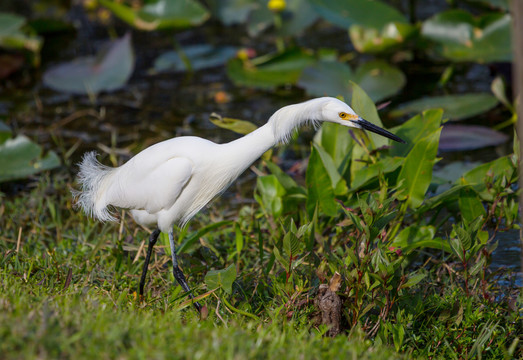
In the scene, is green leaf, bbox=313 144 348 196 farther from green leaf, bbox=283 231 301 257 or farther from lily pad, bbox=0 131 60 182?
lily pad, bbox=0 131 60 182

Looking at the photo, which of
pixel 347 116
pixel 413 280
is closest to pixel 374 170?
pixel 347 116

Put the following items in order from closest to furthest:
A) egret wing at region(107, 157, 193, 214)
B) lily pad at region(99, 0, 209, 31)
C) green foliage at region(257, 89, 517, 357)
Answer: green foliage at region(257, 89, 517, 357) < egret wing at region(107, 157, 193, 214) < lily pad at region(99, 0, 209, 31)

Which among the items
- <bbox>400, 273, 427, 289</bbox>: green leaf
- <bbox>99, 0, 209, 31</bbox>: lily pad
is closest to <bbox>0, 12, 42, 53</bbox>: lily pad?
<bbox>99, 0, 209, 31</bbox>: lily pad


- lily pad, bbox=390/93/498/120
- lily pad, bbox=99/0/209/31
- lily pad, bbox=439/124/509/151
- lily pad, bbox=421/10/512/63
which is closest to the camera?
lily pad, bbox=439/124/509/151

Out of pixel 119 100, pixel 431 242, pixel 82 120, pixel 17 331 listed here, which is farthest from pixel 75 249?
pixel 119 100

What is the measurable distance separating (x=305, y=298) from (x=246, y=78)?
3.03 m

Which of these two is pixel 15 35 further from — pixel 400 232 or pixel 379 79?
pixel 400 232

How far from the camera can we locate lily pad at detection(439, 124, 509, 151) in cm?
432

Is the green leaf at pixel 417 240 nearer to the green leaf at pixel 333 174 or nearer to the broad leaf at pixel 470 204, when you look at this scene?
the broad leaf at pixel 470 204

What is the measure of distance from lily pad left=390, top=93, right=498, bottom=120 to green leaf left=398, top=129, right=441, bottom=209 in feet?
5.80

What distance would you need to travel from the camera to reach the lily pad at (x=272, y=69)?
531 centimetres

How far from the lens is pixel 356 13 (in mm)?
5145

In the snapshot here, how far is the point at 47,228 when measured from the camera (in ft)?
11.7

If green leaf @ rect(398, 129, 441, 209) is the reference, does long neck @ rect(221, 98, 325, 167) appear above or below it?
above
